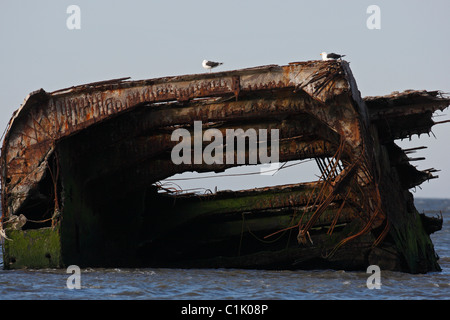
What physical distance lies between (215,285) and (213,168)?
9.53 feet

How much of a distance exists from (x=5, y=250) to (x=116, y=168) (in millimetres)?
2237

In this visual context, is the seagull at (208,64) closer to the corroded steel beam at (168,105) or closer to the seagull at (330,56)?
the corroded steel beam at (168,105)

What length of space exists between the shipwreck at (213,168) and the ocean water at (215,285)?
64 cm

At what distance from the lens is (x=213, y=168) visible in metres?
14.0

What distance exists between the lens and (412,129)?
1384cm

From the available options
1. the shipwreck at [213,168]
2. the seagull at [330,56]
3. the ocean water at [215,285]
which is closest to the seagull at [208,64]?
the shipwreck at [213,168]

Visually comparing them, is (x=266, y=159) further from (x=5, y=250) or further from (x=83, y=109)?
(x=5, y=250)

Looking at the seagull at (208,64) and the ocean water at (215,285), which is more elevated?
the seagull at (208,64)

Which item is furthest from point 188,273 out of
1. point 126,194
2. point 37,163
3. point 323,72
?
point 323,72

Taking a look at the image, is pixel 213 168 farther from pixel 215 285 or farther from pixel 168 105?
pixel 215 285

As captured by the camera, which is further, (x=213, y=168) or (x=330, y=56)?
(x=213, y=168)

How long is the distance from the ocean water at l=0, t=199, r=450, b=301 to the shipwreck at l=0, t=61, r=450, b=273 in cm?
64

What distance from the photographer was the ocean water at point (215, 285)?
10.4m

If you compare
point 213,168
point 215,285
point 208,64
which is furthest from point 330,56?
point 215,285
